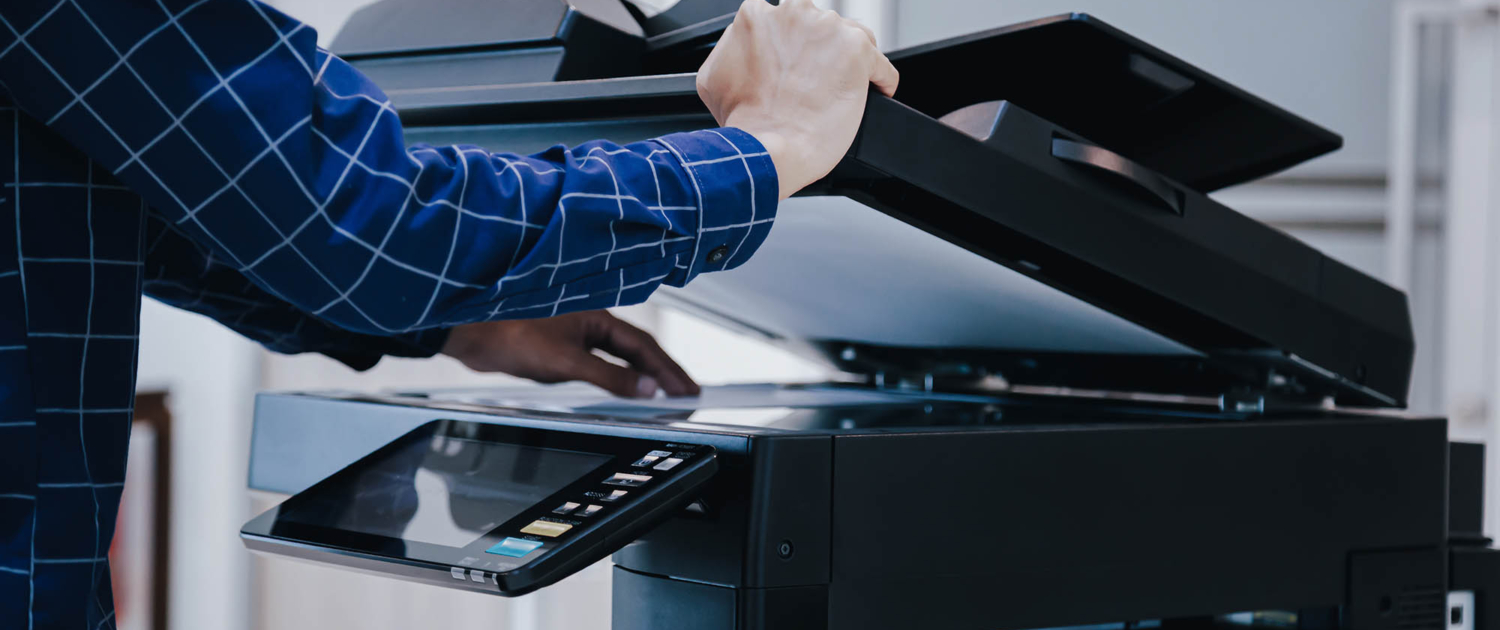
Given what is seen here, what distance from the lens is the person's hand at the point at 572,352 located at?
81cm

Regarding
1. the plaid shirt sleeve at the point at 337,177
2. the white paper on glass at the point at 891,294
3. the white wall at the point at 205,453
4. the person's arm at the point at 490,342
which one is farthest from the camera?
the white wall at the point at 205,453

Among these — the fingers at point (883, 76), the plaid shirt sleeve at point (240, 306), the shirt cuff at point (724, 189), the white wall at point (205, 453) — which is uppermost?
the fingers at point (883, 76)

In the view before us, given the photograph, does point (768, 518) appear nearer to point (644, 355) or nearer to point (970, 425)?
point (970, 425)

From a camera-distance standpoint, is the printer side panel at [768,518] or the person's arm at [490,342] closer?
the printer side panel at [768,518]

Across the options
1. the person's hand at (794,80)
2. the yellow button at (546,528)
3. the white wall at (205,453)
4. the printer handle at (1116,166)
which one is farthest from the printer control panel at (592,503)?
the white wall at (205,453)

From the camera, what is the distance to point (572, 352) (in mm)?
815

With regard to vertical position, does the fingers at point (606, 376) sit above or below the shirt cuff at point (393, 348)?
below

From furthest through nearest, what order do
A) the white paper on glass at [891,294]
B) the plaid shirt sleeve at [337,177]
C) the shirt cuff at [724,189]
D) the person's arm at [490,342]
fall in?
the person's arm at [490,342]
the white paper on glass at [891,294]
the shirt cuff at [724,189]
the plaid shirt sleeve at [337,177]

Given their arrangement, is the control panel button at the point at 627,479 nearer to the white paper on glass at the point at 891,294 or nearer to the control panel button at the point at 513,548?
the control panel button at the point at 513,548

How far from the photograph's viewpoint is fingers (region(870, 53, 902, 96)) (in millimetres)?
547

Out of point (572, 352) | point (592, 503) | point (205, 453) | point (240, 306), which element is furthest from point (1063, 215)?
point (205, 453)

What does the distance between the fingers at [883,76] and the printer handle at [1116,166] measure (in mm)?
90

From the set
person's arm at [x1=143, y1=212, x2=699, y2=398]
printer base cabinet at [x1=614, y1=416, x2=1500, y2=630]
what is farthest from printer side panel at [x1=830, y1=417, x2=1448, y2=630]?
person's arm at [x1=143, y1=212, x2=699, y2=398]

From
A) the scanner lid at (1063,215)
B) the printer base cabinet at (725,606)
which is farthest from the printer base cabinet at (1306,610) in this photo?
the scanner lid at (1063,215)
